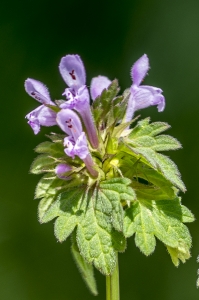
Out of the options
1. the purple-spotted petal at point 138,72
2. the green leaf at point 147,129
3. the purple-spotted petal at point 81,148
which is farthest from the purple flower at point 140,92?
the purple-spotted petal at point 81,148

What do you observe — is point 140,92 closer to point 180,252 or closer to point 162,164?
point 162,164

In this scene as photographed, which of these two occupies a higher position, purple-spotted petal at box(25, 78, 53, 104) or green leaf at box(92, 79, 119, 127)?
purple-spotted petal at box(25, 78, 53, 104)

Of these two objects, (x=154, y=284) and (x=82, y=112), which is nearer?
(x=82, y=112)

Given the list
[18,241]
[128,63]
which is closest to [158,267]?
[18,241]

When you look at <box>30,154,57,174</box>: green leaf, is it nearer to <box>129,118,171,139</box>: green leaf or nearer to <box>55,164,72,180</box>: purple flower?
<box>55,164,72,180</box>: purple flower

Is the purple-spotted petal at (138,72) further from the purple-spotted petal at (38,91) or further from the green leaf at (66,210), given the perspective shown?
the green leaf at (66,210)

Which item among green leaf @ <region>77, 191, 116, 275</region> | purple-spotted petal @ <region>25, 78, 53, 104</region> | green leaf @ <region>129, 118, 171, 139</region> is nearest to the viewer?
green leaf @ <region>77, 191, 116, 275</region>

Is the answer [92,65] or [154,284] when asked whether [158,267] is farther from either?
[92,65]

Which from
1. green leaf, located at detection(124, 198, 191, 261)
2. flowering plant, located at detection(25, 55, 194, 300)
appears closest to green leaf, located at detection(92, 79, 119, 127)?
flowering plant, located at detection(25, 55, 194, 300)

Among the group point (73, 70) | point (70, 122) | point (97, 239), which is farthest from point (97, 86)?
point (97, 239)
